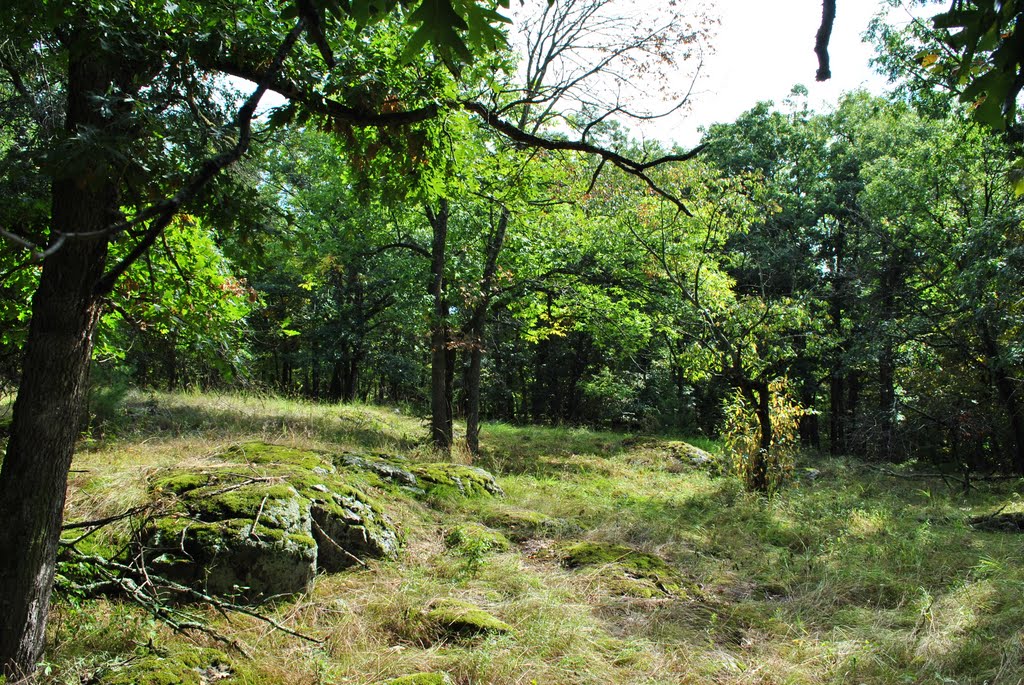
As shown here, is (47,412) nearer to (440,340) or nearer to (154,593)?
(154,593)

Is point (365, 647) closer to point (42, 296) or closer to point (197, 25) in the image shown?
point (42, 296)

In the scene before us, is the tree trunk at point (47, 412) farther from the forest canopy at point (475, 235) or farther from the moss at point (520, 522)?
the moss at point (520, 522)

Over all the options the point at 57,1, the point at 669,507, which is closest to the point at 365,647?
the point at 57,1

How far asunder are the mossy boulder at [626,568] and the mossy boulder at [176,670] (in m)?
2.67

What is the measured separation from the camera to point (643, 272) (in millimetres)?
11875

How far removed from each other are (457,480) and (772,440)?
15.4ft

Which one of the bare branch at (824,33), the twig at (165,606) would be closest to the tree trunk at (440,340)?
the twig at (165,606)

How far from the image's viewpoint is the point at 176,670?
284cm

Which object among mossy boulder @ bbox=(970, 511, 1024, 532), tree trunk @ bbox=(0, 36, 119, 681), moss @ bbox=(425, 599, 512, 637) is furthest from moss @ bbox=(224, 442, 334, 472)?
mossy boulder @ bbox=(970, 511, 1024, 532)

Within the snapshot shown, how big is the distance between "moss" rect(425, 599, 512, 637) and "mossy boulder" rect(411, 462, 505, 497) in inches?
116

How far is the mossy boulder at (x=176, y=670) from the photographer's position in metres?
2.71

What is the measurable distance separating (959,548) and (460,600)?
194 inches

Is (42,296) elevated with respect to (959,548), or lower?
elevated

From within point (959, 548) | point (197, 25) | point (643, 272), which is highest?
point (643, 272)
